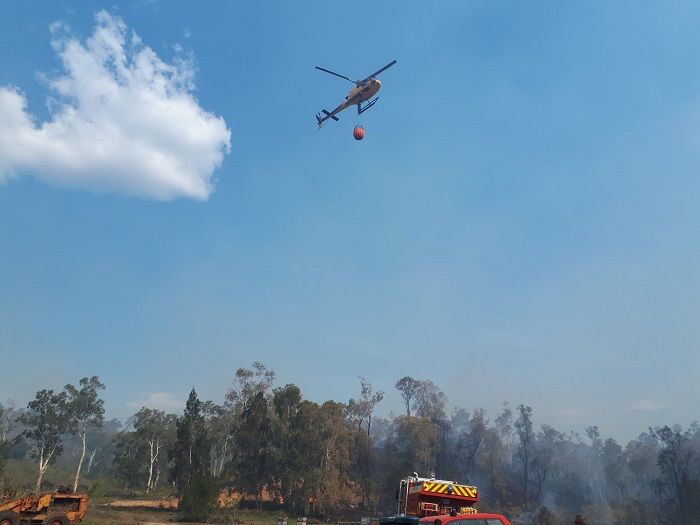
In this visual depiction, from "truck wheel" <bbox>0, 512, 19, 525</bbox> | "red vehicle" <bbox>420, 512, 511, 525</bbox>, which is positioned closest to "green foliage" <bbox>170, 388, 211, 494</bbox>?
"truck wheel" <bbox>0, 512, 19, 525</bbox>

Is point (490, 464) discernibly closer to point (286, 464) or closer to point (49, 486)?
point (286, 464)

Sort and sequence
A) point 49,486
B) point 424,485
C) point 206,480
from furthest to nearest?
1. point 49,486
2. point 206,480
3. point 424,485

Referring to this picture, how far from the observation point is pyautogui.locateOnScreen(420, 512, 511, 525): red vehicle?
891 centimetres

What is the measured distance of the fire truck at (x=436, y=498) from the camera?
13.7m

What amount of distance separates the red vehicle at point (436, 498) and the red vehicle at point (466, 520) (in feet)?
14.2

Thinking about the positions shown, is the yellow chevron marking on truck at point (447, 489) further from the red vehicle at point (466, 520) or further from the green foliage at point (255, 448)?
the green foliage at point (255, 448)

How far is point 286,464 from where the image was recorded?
6494cm

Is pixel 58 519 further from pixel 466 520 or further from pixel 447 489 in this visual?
pixel 466 520

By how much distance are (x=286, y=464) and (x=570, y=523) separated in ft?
115

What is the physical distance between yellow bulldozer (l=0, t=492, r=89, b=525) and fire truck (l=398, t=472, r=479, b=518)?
19010mm

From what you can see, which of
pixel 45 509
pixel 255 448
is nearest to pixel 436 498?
pixel 45 509

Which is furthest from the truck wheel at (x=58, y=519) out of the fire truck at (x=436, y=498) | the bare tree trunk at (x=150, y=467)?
the bare tree trunk at (x=150, y=467)

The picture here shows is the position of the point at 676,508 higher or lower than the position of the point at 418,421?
lower

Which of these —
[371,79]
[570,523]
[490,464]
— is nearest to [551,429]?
[490,464]
